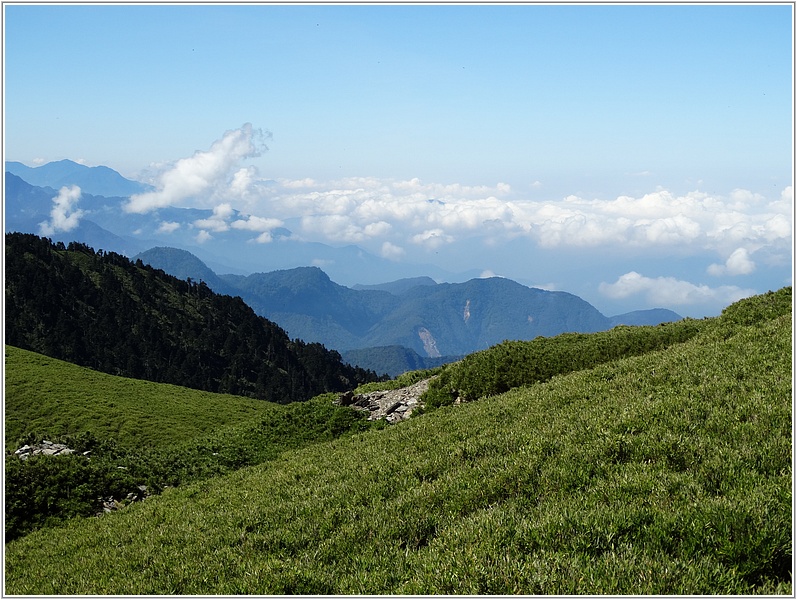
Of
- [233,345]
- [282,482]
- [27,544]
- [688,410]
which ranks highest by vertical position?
[233,345]

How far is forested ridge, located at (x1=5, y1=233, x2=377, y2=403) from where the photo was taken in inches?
6521

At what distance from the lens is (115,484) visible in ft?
70.5

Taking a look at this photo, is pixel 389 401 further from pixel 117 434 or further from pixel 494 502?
pixel 494 502

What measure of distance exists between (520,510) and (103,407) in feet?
135

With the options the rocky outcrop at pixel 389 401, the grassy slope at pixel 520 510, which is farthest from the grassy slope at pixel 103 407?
the grassy slope at pixel 520 510

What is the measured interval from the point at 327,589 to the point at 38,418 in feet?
130

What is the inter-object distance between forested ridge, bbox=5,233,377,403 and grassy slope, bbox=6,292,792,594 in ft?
512

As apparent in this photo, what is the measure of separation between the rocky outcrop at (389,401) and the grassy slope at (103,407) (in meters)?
13.7

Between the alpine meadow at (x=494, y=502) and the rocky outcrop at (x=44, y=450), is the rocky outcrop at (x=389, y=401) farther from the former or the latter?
the rocky outcrop at (x=44, y=450)

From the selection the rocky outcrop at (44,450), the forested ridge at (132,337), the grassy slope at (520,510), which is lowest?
the grassy slope at (520,510)

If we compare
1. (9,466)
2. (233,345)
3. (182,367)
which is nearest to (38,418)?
(9,466)

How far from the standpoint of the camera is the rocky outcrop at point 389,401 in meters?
28.5

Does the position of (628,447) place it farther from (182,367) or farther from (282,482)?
(182,367)

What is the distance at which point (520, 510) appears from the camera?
34.1ft
